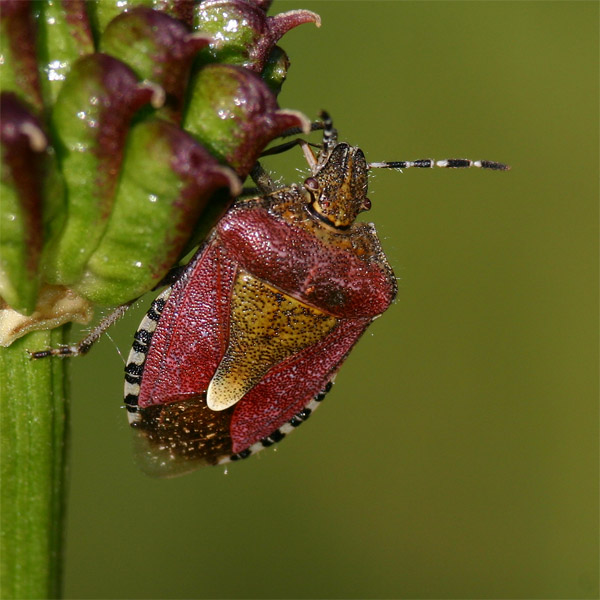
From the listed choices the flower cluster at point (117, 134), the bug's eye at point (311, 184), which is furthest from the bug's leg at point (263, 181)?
the flower cluster at point (117, 134)

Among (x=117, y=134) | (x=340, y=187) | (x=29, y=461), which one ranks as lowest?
(x=29, y=461)

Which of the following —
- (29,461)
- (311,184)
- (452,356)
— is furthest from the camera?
(452,356)

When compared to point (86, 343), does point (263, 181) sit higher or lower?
higher

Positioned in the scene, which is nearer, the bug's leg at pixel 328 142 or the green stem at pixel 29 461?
the green stem at pixel 29 461

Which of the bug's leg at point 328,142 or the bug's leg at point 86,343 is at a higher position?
the bug's leg at point 328,142

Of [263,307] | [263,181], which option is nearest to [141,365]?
[263,307]

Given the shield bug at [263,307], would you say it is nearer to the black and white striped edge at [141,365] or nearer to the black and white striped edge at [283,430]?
the black and white striped edge at [141,365]

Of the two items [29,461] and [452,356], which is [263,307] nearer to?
[29,461]
